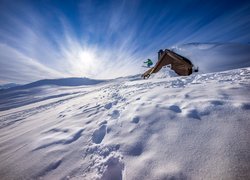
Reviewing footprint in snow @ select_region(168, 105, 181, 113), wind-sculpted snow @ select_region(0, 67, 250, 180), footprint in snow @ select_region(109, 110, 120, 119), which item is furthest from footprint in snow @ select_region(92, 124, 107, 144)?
footprint in snow @ select_region(168, 105, 181, 113)

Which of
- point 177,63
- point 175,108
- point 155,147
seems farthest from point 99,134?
point 177,63

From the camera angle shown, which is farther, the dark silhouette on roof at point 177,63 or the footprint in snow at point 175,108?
the dark silhouette on roof at point 177,63

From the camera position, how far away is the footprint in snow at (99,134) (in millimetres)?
2116

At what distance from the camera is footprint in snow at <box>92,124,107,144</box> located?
2.12m

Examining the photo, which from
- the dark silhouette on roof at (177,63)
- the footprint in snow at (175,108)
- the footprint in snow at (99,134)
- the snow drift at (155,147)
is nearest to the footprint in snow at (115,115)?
the snow drift at (155,147)

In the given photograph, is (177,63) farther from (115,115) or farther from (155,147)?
(155,147)

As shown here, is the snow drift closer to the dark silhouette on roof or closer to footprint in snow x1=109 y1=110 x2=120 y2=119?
footprint in snow x1=109 y1=110 x2=120 y2=119

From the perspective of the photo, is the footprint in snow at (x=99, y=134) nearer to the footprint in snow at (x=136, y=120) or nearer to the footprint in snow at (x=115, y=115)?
the footprint in snow at (x=115, y=115)

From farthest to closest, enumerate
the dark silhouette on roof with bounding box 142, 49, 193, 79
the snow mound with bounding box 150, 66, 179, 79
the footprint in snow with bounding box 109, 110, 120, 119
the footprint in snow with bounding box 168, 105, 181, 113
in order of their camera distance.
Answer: the dark silhouette on roof with bounding box 142, 49, 193, 79 → the snow mound with bounding box 150, 66, 179, 79 → the footprint in snow with bounding box 109, 110, 120, 119 → the footprint in snow with bounding box 168, 105, 181, 113

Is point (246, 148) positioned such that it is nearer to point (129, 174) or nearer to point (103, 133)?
point (129, 174)

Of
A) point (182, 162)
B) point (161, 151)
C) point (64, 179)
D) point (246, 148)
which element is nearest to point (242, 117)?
point (246, 148)

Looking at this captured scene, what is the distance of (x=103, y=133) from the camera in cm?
228

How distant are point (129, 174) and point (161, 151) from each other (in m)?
0.51

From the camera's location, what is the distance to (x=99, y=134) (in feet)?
7.51
